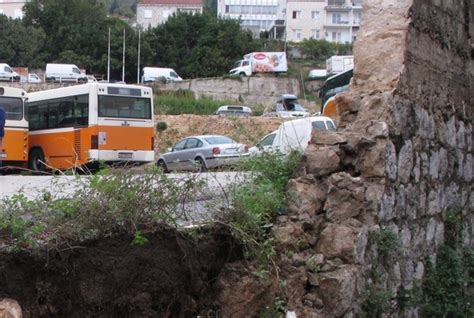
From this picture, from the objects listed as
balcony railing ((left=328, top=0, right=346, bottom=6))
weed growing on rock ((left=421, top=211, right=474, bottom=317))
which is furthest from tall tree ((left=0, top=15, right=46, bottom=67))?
weed growing on rock ((left=421, top=211, right=474, bottom=317))

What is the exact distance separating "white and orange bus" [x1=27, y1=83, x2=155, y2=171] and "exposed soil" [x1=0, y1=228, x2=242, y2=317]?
64.8 feet

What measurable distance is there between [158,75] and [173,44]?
15.9 metres

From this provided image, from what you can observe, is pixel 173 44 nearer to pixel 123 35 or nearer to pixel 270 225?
pixel 123 35

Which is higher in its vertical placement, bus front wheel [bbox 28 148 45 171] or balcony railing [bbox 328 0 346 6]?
balcony railing [bbox 328 0 346 6]

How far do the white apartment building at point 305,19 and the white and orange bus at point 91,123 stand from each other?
3783 inches

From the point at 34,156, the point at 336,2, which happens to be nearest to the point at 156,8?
the point at 336,2

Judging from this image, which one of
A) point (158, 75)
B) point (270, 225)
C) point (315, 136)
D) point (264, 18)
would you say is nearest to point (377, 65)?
point (315, 136)

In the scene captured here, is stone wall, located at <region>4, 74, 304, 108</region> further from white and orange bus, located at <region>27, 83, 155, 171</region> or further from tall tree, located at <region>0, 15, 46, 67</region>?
white and orange bus, located at <region>27, 83, 155, 171</region>

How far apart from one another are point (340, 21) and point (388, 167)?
117208 millimetres

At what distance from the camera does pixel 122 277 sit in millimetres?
4879

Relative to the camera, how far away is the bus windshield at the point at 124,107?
84.6 ft

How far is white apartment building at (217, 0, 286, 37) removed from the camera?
132 metres

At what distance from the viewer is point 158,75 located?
77.6 meters

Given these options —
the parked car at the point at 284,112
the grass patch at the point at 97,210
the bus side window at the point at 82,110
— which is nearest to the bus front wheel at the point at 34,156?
the bus side window at the point at 82,110
